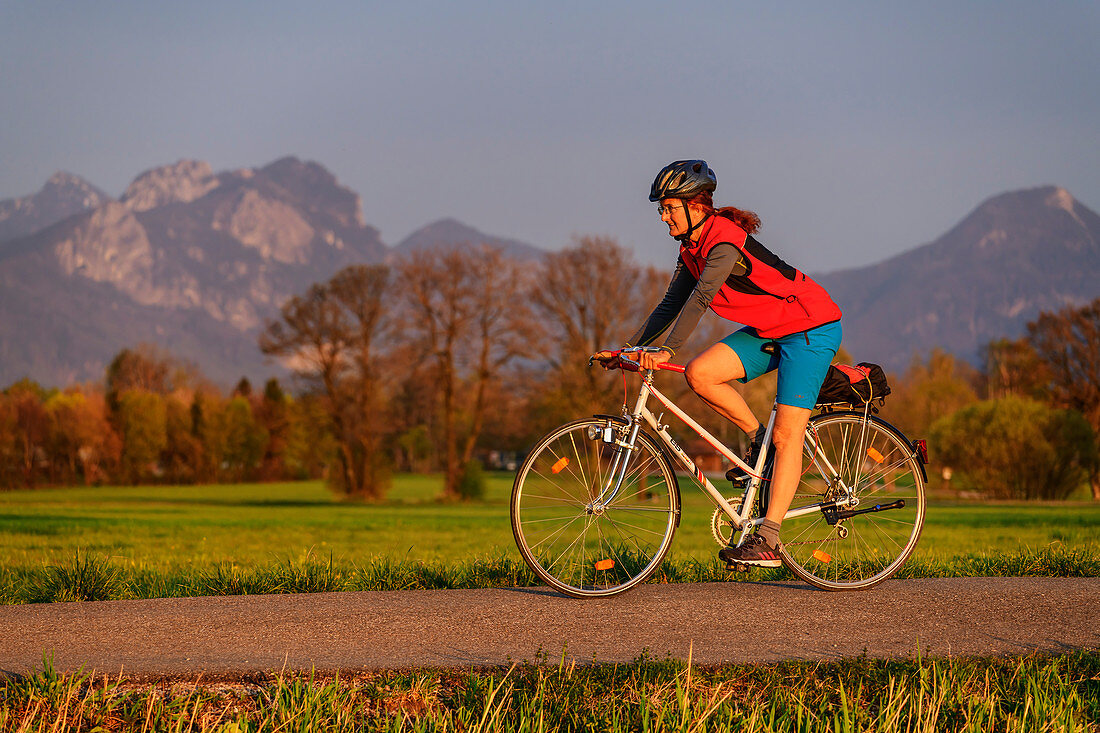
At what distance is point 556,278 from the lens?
38.5 meters

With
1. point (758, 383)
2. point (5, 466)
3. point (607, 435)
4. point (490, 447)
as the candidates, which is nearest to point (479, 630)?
point (607, 435)

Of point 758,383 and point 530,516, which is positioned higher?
point 758,383

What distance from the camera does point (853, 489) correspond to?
17.4 feet

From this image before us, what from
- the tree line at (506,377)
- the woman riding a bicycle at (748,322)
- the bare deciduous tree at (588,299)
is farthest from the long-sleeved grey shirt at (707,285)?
the bare deciduous tree at (588,299)

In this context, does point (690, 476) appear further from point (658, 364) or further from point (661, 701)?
point (661, 701)

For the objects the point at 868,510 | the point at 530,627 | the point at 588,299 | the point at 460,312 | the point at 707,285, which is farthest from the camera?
the point at 460,312

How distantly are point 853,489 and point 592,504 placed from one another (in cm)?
153

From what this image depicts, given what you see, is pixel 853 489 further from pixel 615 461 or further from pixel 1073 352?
pixel 1073 352

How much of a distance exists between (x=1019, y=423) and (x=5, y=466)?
184 feet

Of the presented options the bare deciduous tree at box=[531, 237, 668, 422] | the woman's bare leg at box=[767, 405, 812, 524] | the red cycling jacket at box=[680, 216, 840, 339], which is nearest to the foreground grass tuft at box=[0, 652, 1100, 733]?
the woman's bare leg at box=[767, 405, 812, 524]

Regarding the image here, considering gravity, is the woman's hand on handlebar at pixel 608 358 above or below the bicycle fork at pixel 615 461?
above

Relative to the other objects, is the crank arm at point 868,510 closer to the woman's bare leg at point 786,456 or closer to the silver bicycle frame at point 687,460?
the silver bicycle frame at point 687,460

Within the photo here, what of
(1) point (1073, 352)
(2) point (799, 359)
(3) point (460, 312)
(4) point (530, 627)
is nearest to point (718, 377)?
(2) point (799, 359)

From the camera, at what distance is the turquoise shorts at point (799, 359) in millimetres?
4867
